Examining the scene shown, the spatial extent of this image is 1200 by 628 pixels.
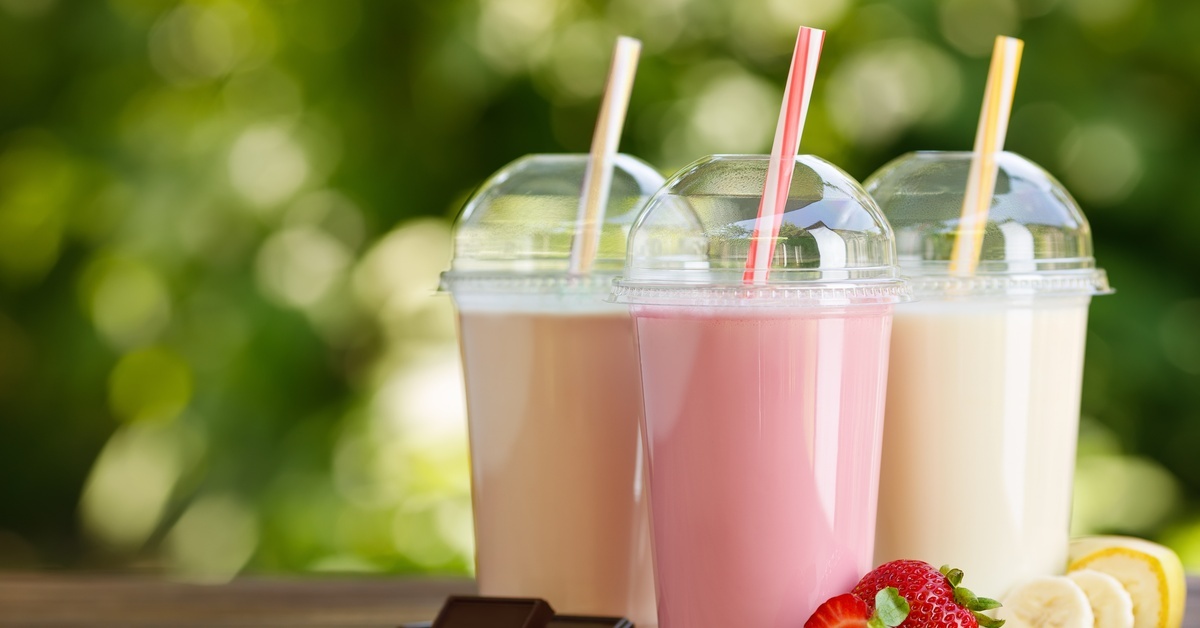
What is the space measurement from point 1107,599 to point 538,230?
0.56 metres

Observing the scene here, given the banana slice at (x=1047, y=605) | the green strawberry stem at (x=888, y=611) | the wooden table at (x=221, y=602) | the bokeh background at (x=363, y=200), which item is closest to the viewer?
the green strawberry stem at (x=888, y=611)

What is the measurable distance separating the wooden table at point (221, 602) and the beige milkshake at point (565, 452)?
0.17m

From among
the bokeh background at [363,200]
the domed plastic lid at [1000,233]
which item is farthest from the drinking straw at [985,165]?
the bokeh background at [363,200]

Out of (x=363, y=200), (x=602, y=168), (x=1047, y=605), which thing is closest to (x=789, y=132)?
(x=602, y=168)

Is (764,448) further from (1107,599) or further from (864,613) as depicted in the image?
(1107,599)

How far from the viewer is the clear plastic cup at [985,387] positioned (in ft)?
3.29

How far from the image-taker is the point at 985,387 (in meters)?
1.00

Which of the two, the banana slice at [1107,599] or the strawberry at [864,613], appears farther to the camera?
the banana slice at [1107,599]

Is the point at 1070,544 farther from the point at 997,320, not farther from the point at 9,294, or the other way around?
the point at 9,294

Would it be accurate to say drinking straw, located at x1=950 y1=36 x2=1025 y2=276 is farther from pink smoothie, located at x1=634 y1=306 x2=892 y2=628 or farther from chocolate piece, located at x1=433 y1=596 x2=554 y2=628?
chocolate piece, located at x1=433 y1=596 x2=554 y2=628

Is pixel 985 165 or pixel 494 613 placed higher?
pixel 985 165

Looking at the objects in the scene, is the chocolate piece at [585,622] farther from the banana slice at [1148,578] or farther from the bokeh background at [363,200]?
the bokeh background at [363,200]

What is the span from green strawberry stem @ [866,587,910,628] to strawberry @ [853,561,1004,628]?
12mm

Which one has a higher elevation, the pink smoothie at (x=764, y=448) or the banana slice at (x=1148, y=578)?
the pink smoothie at (x=764, y=448)
